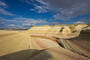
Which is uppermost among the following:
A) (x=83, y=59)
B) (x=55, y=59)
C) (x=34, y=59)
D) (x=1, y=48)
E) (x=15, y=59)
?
(x=1, y=48)

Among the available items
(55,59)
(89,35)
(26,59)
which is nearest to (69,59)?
(55,59)

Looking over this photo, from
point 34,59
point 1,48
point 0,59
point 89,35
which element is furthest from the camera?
point 89,35

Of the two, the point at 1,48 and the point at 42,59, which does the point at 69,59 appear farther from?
the point at 1,48

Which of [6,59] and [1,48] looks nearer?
[6,59]

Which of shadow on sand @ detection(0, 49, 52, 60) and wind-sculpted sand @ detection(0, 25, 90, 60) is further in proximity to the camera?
wind-sculpted sand @ detection(0, 25, 90, 60)

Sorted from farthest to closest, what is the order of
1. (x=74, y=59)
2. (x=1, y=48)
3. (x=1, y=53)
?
(x=74, y=59) → (x=1, y=48) → (x=1, y=53)

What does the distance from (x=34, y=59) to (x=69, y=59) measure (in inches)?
77.9

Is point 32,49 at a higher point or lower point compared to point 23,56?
lower

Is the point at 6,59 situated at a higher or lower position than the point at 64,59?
higher

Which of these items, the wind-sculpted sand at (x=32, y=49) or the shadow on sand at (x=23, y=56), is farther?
the wind-sculpted sand at (x=32, y=49)

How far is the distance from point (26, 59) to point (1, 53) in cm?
109

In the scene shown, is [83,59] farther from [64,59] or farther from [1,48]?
[1,48]

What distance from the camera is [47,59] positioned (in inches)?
105

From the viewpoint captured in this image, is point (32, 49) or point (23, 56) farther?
point (32, 49)
